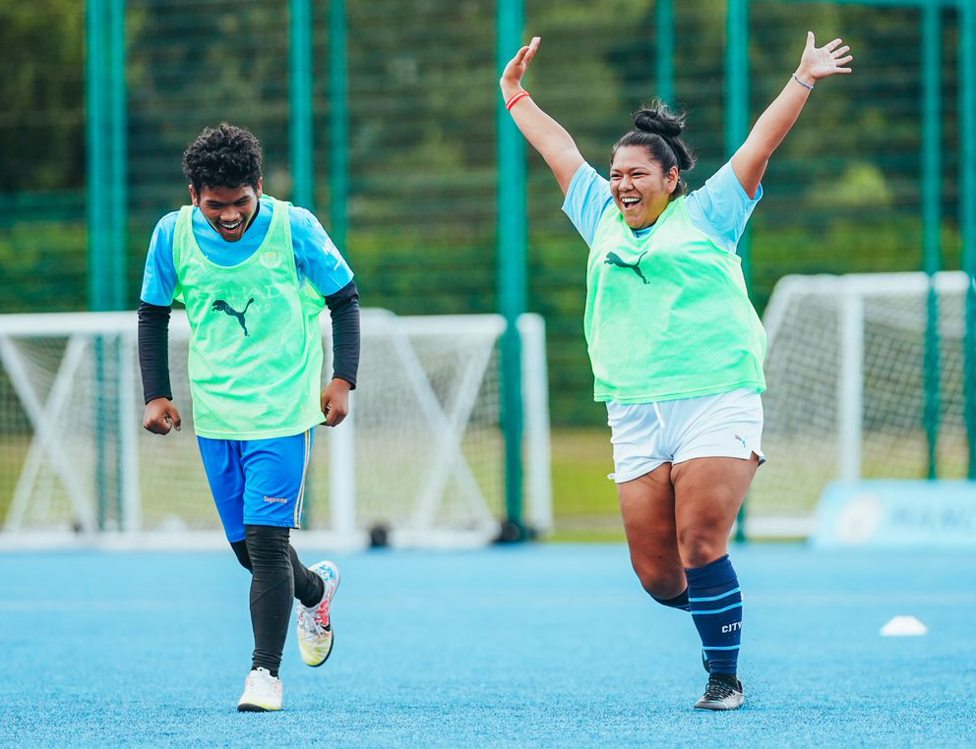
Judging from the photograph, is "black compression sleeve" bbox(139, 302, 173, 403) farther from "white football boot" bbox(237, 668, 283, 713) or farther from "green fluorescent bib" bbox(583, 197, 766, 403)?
"green fluorescent bib" bbox(583, 197, 766, 403)

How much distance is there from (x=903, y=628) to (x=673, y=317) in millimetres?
3028

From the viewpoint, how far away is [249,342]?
225 inches

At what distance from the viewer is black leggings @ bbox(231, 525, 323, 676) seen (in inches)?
221

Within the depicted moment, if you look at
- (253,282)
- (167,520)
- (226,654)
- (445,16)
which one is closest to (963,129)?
(167,520)

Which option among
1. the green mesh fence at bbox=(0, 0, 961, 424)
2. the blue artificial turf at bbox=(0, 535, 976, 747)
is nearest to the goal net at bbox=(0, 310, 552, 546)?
the green mesh fence at bbox=(0, 0, 961, 424)

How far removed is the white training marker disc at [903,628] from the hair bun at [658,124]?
306 centimetres

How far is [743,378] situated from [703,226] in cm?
48

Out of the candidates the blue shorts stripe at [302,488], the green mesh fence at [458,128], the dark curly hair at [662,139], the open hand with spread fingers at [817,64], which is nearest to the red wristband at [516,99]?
the dark curly hair at [662,139]

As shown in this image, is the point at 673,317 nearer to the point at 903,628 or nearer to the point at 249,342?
the point at 249,342

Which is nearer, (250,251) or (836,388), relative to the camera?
(250,251)

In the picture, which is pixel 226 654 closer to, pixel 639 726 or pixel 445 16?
pixel 639 726

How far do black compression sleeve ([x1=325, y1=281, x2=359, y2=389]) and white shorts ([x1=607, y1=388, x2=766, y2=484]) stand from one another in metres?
0.86

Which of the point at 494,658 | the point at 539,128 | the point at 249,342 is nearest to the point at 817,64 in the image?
the point at 539,128

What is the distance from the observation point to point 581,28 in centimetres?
2298
